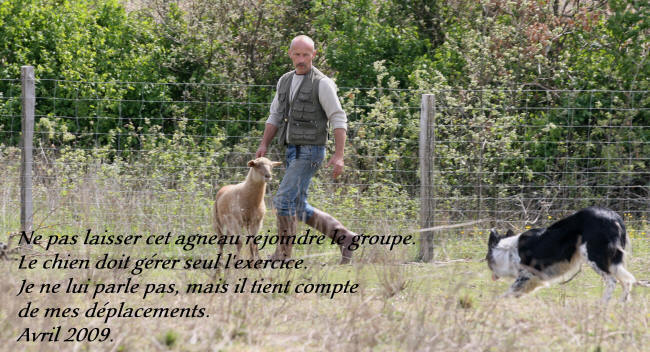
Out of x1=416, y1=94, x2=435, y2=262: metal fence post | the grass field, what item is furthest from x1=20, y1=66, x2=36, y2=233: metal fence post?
x1=416, y1=94, x2=435, y2=262: metal fence post

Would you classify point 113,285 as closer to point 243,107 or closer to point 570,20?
point 243,107

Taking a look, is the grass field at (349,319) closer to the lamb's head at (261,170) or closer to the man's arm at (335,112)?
the man's arm at (335,112)

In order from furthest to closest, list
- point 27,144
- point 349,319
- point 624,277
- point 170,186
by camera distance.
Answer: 1. point 170,186
2. point 27,144
3. point 624,277
4. point 349,319

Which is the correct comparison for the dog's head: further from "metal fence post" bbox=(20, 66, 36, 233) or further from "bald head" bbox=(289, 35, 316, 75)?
"metal fence post" bbox=(20, 66, 36, 233)

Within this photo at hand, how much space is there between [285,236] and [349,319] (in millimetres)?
1574

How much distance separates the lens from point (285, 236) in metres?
5.98

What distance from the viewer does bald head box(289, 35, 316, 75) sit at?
6285 millimetres

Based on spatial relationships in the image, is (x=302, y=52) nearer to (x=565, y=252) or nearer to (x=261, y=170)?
(x=261, y=170)

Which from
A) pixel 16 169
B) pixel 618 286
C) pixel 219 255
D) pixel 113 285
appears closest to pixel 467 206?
pixel 618 286

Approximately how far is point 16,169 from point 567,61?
8.09 metres

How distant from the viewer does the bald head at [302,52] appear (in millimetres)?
6285

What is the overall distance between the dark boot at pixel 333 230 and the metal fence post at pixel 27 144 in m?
2.81

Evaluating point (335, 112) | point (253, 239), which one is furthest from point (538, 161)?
point (253, 239)

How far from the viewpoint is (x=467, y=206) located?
28.1 ft
